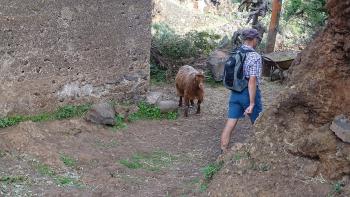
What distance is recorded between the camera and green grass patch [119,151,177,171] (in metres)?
6.82

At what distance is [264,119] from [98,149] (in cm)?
288

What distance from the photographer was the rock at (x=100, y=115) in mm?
8227

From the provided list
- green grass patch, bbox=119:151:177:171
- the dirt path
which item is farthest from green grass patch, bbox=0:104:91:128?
green grass patch, bbox=119:151:177:171

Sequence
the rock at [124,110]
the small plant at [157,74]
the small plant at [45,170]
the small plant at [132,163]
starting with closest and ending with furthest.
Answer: the small plant at [45,170], the small plant at [132,163], the rock at [124,110], the small plant at [157,74]

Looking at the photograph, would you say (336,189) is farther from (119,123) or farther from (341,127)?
(119,123)

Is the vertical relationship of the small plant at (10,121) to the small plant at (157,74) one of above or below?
below

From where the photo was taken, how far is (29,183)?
589cm

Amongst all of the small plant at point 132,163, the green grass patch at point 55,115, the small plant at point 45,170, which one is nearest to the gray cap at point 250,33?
the small plant at point 132,163

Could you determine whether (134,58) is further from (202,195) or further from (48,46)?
(202,195)

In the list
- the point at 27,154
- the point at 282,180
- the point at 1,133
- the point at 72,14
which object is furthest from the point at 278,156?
the point at 72,14

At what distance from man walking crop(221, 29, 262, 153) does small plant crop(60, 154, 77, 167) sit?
1.95m

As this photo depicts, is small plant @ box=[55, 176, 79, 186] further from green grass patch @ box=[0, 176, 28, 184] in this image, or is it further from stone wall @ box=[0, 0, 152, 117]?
stone wall @ box=[0, 0, 152, 117]

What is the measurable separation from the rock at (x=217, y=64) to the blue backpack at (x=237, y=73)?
5.86 meters

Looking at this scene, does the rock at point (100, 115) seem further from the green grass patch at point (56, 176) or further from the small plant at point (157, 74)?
the small plant at point (157, 74)
